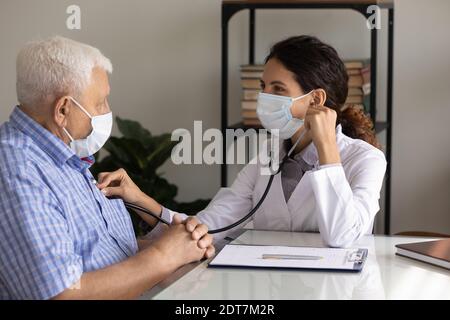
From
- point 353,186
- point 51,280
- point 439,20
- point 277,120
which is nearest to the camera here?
point 51,280

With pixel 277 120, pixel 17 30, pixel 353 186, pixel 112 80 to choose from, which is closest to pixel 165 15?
pixel 112 80

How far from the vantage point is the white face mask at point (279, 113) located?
2.10 m

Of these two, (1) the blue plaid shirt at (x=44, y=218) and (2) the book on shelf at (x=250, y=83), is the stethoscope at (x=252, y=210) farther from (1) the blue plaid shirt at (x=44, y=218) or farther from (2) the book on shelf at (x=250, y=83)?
(2) the book on shelf at (x=250, y=83)

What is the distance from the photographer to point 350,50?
3.30 metres

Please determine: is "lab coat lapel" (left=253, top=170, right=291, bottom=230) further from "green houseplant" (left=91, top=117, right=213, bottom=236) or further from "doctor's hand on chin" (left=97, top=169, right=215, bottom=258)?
"green houseplant" (left=91, top=117, right=213, bottom=236)

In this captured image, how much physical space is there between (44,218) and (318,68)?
100 centimetres

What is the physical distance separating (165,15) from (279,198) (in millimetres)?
1556

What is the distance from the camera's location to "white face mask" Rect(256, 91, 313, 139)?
2.10 m

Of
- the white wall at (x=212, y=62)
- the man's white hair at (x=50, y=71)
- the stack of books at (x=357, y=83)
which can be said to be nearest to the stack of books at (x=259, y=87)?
the stack of books at (x=357, y=83)

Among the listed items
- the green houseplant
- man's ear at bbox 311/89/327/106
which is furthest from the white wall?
man's ear at bbox 311/89/327/106

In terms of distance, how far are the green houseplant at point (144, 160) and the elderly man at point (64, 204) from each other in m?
1.44

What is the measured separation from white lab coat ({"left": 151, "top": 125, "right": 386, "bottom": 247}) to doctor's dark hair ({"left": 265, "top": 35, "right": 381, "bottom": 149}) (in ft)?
0.37

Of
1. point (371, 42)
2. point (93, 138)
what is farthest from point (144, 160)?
point (93, 138)
